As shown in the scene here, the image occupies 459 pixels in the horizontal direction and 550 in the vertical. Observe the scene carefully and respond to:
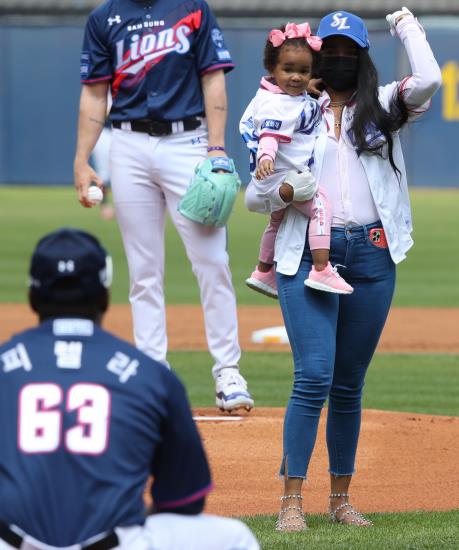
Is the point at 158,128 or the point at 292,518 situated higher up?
the point at 158,128

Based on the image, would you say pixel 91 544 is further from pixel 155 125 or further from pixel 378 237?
pixel 155 125

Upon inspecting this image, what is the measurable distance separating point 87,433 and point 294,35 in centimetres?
249

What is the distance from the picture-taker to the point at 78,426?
2811 mm

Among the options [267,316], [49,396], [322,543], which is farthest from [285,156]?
[267,316]

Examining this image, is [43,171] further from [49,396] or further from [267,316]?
[49,396]

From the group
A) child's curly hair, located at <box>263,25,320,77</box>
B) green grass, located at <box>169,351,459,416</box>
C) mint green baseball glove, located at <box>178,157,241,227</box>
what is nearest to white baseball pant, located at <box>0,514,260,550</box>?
child's curly hair, located at <box>263,25,320,77</box>

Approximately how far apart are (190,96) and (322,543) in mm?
2521

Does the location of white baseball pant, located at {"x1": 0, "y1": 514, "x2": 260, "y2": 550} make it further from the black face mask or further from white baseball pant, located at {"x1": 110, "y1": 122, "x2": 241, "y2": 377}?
white baseball pant, located at {"x1": 110, "y1": 122, "x2": 241, "y2": 377}

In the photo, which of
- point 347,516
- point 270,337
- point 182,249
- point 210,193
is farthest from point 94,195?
point 182,249

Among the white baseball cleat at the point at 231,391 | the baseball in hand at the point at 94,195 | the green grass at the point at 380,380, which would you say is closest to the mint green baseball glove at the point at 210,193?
the baseball in hand at the point at 94,195

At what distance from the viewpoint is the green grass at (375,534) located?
459cm

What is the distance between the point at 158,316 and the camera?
6.38m

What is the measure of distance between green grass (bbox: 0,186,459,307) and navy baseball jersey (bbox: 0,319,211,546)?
1105 cm

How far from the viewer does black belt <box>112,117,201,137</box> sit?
6.18 metres
